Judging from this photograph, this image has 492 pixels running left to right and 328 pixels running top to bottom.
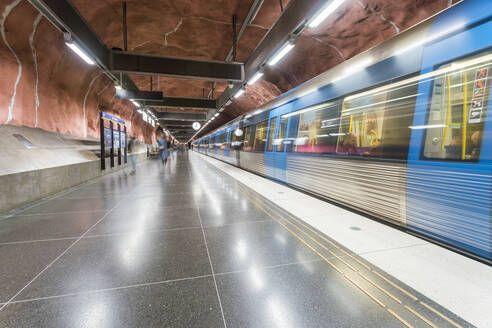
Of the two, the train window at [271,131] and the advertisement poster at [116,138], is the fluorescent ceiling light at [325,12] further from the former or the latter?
the advertisement poster at [116,138]

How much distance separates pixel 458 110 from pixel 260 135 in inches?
252

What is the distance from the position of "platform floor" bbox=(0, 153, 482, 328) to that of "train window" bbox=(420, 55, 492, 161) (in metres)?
1.58

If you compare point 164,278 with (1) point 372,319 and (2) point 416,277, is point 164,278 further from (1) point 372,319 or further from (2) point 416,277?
(2) point 416,277

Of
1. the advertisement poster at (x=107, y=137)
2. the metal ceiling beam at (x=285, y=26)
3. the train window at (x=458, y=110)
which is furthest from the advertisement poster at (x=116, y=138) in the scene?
the train window at (x=458, y=110)

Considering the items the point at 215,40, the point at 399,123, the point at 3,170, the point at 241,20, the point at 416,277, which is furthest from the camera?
the point at 215,40

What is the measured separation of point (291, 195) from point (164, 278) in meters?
3.60

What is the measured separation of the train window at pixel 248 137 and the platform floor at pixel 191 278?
21.0 ft

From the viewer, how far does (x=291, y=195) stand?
16.1 ft

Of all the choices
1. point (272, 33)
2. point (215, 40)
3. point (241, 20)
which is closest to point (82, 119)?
point (215, 40)

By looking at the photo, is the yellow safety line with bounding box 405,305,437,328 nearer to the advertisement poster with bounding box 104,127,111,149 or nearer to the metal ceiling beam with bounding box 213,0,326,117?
the metal ceiling beam with bounding box 213,0,326,117

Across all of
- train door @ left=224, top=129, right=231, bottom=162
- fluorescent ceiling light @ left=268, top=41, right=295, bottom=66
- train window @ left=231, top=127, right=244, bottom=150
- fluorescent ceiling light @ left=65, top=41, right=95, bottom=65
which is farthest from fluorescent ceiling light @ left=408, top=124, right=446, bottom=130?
train door @ left=224, top=129, right=231, bottom=162

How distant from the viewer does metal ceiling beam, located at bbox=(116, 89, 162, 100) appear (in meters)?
7.91

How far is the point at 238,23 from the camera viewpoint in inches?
218

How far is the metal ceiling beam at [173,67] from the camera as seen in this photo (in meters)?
5.77
